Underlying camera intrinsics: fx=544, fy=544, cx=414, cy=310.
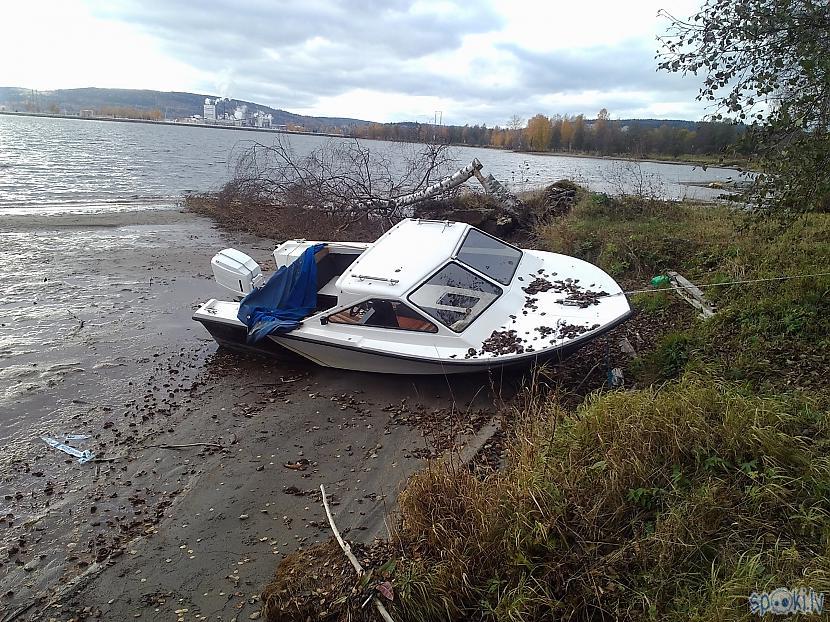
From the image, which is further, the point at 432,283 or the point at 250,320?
the point at 250,320

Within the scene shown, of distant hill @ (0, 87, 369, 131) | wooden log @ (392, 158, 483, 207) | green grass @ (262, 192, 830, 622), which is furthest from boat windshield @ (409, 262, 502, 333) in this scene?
distant hill @ (0, 87, 369, 131)

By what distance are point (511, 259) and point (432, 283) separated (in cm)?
175

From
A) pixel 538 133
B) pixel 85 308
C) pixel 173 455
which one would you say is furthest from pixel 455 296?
pixel 538 133

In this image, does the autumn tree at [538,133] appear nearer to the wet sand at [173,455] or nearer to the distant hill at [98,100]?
the wet sand at [173,455]

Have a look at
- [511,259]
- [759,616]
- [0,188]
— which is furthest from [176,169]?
[759,616]

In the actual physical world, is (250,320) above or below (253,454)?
above

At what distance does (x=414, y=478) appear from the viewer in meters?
3.99

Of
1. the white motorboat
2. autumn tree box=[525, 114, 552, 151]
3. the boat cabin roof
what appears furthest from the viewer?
autumn tree box=[525, 114, 552, 151]

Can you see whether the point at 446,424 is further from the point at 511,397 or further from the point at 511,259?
the point at 511,259

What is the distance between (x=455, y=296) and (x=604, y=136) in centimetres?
3844

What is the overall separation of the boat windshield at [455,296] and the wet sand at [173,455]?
2.89 ft

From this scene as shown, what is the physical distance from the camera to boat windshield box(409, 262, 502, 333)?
23.0 feet

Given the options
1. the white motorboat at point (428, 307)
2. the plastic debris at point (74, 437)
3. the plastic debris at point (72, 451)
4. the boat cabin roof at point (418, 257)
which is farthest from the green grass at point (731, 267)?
the plastic debris at point (74, 437)

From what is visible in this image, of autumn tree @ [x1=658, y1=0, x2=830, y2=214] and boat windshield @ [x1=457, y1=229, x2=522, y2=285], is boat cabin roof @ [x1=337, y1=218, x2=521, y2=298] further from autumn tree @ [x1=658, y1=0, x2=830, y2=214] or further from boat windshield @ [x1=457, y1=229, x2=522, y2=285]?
autumn tree @ [x1=658, y1=0, x2=830, y2=214]
